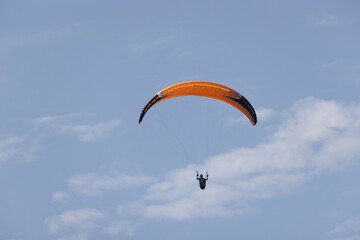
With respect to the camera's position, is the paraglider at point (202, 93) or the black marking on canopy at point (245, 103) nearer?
the paraglider at point (202, 93)

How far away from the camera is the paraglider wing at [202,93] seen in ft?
208

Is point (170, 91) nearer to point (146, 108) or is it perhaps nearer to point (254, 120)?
point (146, 108)

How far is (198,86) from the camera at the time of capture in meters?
63.7

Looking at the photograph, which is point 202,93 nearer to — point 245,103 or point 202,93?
point 202,93

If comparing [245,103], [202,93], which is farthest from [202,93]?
[245,103]

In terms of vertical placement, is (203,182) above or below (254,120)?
below

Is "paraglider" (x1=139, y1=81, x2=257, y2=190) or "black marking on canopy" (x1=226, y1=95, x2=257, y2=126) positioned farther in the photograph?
"black marking on canopy" (x1=226, y1=95, x2=257, y2=126)

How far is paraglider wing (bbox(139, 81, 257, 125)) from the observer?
208ft

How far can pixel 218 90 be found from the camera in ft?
213

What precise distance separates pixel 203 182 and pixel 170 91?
27.1 ft

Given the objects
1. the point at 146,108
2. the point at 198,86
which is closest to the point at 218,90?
the point at 198,86

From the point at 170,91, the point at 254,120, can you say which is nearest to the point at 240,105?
the point at 254,120

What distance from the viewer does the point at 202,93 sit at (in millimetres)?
65062

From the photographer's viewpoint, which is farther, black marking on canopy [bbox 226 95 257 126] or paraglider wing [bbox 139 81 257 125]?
black marking on canopy [bbox 226 95 257 126]
